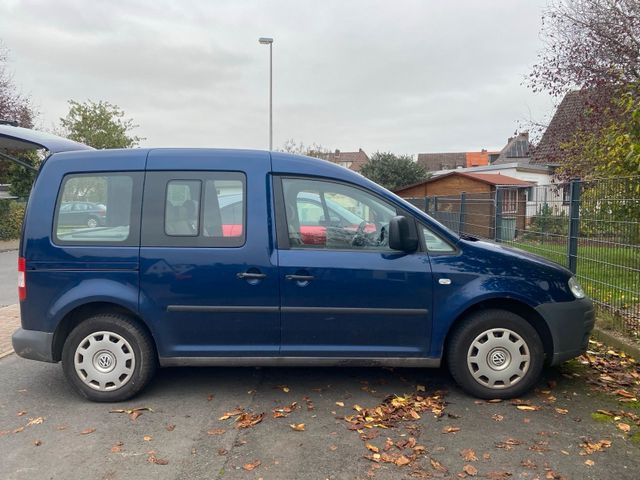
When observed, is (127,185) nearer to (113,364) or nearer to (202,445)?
(113,364)

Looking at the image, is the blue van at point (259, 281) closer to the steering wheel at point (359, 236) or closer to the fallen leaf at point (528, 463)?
the steering wheel at point (359, 236)

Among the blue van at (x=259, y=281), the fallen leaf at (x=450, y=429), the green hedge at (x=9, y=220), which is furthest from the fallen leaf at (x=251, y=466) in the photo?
the green hedge at (x=9, y=220)

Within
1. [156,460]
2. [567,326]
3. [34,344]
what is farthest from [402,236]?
[34,344]

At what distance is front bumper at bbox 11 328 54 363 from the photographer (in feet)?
13.7

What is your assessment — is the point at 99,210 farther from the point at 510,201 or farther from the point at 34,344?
the point at 510,201

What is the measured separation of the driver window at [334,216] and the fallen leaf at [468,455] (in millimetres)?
1564

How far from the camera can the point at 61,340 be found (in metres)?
4.31

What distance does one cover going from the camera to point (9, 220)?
824 inches

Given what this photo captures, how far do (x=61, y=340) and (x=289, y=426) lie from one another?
2038 mm

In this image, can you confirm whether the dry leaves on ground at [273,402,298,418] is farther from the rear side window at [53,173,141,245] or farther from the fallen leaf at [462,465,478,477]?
the rear side window at [53,173,141,245]

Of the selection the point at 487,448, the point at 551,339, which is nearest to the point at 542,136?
the point at 551,339

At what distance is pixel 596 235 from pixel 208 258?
14.3 feet

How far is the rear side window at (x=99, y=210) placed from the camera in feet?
13.7

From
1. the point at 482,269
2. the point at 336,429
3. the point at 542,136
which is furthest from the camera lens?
the point at 542,136
